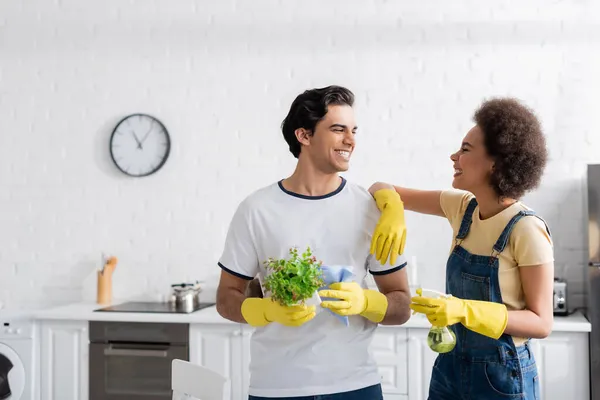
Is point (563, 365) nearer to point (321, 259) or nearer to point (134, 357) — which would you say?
point (321, 259)

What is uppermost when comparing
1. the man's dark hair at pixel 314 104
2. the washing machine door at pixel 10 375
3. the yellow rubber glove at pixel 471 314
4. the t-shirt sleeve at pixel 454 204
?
the man's dark hair at pixel 314 104

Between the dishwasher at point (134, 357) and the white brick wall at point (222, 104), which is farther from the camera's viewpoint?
the white brick wall at point (222, 104)

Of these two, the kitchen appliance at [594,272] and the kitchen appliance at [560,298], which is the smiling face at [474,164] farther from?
the kitchen appliance at [560,298]

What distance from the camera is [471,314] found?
1908 mm

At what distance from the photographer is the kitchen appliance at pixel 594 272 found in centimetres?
343

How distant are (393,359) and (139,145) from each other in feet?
7.03

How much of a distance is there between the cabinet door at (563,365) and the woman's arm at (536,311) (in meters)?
1.70

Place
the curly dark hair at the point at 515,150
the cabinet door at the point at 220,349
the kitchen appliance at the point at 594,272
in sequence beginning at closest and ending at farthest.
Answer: the curly dark hair at the point at 515,150 → the kitchen appliance at the point at 594,272 → the cabinet door at the point at 220,349

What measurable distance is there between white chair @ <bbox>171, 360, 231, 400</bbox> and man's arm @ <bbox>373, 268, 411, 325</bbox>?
20.1 inches

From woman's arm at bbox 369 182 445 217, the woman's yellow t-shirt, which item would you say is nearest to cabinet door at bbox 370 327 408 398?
woman's arm at bbox 369 182 445 217

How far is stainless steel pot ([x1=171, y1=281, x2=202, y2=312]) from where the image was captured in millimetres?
4051

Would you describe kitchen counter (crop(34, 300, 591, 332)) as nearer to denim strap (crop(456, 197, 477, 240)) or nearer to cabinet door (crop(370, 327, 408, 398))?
cabinet door (crop(370, 327, 408, 398))

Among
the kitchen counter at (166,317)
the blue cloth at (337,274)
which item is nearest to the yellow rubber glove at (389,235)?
the blue cloth at (337,274)

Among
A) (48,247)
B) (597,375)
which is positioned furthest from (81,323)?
(597,375)
